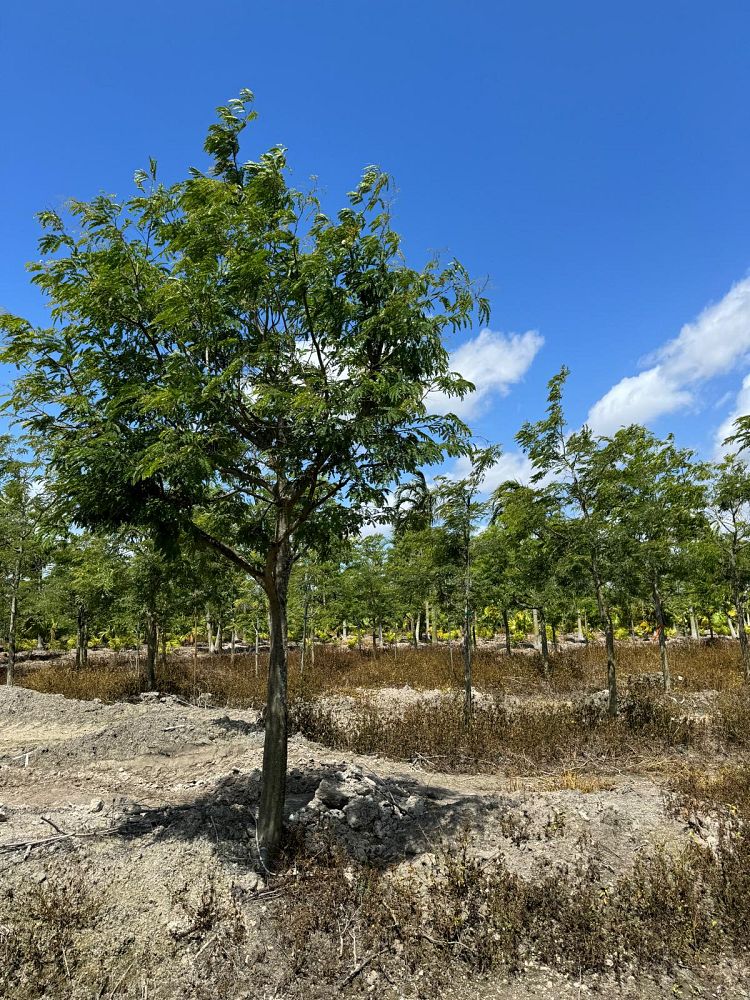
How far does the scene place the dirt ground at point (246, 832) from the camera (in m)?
4.15

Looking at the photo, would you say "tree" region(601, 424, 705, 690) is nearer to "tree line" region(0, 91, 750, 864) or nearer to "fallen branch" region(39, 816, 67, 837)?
"tree line" region(0, 91, 750, 864)

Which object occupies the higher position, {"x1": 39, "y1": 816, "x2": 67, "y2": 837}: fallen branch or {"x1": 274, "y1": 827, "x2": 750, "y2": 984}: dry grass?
{"x1": 39, "y1": 816, "x2": 67, "y2": 837}: fallen branch

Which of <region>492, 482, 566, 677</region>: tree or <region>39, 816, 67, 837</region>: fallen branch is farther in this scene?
<region>492, 482, 566, 677</region>: tree

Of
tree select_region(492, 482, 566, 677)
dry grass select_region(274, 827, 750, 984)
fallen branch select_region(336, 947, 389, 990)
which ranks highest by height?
tree select_region(492, 482, 566, 677)

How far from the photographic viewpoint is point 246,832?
20.2ft

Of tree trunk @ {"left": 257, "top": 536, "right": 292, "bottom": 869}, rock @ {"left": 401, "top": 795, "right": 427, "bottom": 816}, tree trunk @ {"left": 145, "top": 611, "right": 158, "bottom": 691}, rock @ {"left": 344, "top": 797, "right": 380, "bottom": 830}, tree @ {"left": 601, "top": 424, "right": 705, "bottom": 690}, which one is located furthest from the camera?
tree trunk @ {"left": 145, "top": 611, "right": 158, "bottom": 691}

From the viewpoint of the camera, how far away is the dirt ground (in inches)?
163

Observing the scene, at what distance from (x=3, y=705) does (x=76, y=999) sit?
12902 millimetres

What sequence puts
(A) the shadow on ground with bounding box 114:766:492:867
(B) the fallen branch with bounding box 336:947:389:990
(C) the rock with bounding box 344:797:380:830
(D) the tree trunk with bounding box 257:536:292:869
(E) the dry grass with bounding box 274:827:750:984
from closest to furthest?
(B) the fallen branch with bounding box 336:947:389:990
(E) the dry grass with bounding box 274:827:750:984
(D) the tree trunk with bounding box 257:536:292:869
(A) the shadow on ground with bounding box 114:766:492:867
(C) the rock with bounding box 344:797:380:830

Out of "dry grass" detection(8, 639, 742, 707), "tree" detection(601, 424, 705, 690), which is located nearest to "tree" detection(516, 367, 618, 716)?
"tree" detection(601, 424, 705, 690)

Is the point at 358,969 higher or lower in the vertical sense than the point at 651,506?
lower

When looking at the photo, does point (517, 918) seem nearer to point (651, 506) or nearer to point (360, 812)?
point (360, 812)

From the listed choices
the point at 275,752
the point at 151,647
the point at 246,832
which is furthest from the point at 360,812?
the point at 151,647

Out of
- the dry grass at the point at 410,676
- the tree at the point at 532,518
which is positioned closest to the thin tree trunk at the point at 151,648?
the dry grass at the point at 410,676
